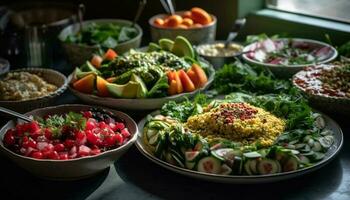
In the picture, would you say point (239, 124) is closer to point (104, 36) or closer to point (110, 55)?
point (110, 55)

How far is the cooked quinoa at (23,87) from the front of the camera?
1873mm

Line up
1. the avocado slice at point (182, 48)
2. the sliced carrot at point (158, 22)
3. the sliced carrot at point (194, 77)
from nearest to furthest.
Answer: the sliced carrot at point (194, 77), the avocado slice at point (182, 48), the sliced carrot at point (158, 22)

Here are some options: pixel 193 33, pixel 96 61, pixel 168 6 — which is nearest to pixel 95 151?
pixel 96 61

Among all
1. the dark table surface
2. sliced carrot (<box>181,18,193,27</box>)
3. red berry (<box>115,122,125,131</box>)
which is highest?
sliced carrot (<box>181,18,193,27</box>)

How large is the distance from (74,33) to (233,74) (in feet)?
2.66

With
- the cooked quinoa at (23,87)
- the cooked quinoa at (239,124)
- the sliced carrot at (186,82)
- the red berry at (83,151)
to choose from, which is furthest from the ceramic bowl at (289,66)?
the red berry at (83,151)

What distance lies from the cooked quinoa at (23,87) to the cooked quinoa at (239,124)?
1.90 feet

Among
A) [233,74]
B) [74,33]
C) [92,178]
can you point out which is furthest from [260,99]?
[74,33]

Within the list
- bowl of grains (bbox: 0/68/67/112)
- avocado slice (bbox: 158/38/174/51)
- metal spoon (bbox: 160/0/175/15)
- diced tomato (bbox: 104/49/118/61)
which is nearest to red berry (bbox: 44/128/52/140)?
bowl of grains (bbox: 0/68/67/112)

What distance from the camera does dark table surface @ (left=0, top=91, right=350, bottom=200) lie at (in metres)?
1.40

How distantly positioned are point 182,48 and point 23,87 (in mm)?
601

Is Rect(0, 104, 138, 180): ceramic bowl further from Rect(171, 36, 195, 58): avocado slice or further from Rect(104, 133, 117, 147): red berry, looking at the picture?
Rect(171, 36, 195, 58): avocado slice

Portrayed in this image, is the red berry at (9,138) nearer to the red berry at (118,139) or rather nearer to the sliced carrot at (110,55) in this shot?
the red berry at (118,139)

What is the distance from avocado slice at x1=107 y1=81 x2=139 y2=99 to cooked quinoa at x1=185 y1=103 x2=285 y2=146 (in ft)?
0.88
